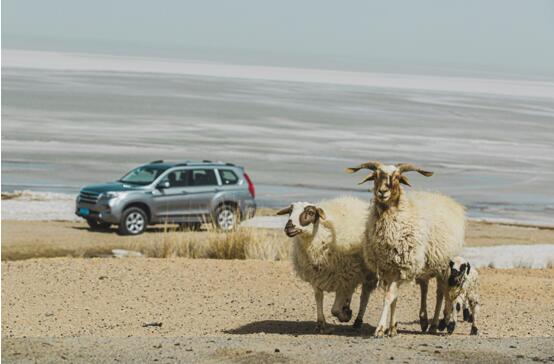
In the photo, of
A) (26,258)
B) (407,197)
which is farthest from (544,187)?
(407,197)

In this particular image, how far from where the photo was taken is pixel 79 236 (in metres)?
26.8

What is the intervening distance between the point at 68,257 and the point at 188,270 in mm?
3204

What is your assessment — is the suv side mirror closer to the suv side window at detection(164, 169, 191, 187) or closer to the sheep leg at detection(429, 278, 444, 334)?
the suv side window at detection(164, 169, 191, 187)

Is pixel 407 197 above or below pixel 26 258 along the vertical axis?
above

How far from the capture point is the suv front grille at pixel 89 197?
28.7m

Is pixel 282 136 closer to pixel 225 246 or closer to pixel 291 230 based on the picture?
pixel 225 246

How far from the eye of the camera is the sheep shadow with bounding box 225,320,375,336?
591 inches

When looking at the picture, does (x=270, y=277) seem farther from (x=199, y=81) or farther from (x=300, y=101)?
(x=199, y=81)

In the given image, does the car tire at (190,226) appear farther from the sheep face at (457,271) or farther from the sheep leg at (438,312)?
the sheep face at (457,271)

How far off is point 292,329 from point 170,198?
14.0 metres

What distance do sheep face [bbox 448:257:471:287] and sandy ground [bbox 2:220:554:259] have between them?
968 cm

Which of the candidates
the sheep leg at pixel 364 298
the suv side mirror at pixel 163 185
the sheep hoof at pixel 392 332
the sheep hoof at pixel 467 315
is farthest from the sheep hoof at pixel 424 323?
the suv side mirror at pixel 163 185

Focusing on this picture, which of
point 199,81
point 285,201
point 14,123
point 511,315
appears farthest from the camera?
point 199,81

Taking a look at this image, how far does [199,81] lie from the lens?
112875 millimetres
